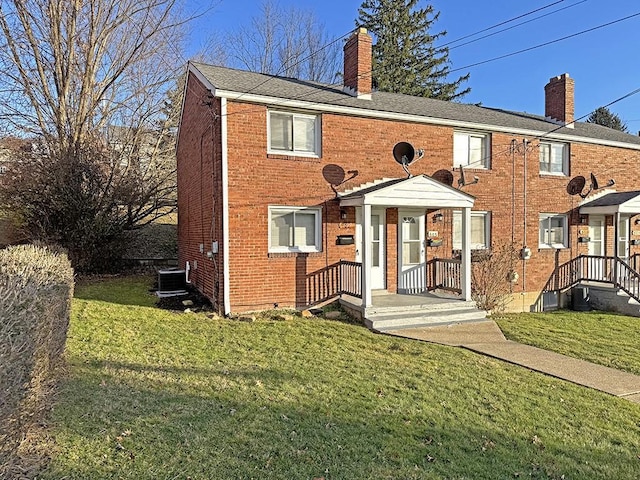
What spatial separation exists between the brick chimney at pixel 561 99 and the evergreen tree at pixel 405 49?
15.6 m

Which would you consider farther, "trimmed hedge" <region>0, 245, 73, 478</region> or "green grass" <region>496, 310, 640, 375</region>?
"green grass" <region>496, 310, 640, 375</region>

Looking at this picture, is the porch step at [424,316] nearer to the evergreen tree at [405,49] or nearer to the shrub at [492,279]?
the shrub at [492,279]

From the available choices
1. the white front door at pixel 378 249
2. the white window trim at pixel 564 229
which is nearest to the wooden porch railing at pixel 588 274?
the white window trim at pixel 564 229

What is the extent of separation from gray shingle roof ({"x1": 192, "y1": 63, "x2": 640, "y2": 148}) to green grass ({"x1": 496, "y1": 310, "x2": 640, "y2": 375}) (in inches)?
A: 231

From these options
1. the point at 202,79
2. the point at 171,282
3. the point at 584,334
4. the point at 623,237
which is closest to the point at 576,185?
the point at 623,237

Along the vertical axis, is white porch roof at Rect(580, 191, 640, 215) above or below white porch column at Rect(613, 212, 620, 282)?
above

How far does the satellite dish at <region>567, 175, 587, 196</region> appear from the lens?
46.0ft

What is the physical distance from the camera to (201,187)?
11.8 meters

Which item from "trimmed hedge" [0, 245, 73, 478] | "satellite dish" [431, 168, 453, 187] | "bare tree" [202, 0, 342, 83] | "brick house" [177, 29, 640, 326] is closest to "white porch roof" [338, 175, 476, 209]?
"brick house" [177, 29, 640, 326]

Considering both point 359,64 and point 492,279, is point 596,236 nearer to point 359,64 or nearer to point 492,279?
point 492,279

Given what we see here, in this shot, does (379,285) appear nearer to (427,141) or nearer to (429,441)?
(427,141)

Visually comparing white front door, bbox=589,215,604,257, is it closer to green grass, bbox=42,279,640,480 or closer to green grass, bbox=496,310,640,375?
green grass, bbox=496,310,640,375

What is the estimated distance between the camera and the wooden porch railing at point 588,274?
12.8 meters

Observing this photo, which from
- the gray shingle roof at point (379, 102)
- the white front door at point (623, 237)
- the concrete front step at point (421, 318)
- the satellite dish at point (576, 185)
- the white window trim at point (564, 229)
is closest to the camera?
the concrete front step at point (421, 318)
